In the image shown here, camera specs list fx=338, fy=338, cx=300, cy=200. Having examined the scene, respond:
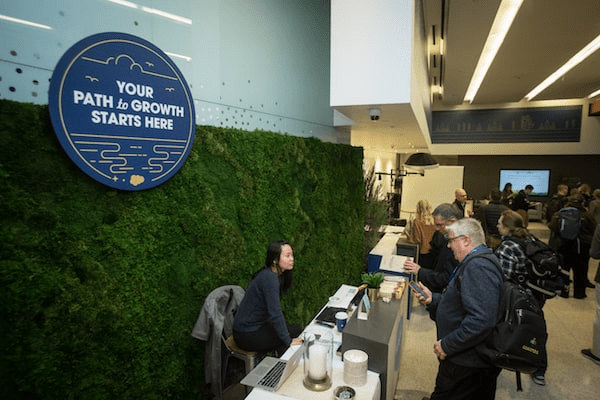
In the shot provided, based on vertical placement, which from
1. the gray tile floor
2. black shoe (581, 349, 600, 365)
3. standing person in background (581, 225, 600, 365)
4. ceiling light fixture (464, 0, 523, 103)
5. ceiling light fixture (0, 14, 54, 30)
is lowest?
the gray tile floor

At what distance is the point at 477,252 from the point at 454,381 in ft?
2.82

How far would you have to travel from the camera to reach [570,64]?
282 inches

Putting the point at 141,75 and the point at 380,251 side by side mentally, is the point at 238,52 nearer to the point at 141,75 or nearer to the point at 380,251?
the point at 141,75

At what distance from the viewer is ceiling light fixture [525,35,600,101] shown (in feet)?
19.8

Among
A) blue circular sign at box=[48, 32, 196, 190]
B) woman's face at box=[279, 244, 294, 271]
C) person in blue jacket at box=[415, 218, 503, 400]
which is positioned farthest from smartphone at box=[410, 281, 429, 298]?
blue circular sign at box=[48, 32, 196, 190]

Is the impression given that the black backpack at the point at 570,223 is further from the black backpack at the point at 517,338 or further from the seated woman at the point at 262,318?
the seated woman at the point at 262,318

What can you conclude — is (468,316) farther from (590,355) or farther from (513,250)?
(590,355)

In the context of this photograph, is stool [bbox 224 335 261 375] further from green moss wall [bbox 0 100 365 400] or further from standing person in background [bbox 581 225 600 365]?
standing person in background [bbox 581 225 600 365]

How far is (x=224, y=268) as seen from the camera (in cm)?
273

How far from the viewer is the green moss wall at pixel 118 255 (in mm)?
1554

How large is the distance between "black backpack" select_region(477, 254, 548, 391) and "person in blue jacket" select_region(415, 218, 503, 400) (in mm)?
75

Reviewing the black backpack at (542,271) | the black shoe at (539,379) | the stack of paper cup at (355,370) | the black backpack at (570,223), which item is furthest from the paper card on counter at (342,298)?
the black backpack at (570,223)

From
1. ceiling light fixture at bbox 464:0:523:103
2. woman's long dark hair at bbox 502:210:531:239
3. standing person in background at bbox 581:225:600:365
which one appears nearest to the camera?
woman's long dark hair at bbox 502:210:531:239

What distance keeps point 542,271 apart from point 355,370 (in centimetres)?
200
